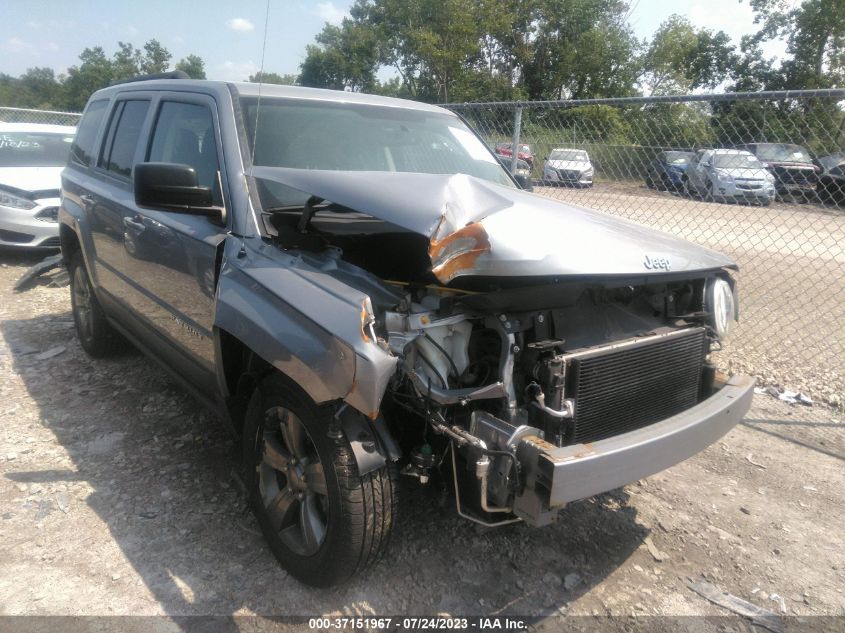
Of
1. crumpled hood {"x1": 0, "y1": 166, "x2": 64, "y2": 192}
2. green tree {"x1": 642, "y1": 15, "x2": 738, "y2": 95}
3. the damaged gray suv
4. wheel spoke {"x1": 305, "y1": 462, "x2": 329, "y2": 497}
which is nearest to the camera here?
the damaged gray suv

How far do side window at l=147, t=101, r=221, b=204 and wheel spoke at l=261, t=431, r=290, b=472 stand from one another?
111 cm

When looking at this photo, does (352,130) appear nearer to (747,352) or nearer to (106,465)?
(106,465)

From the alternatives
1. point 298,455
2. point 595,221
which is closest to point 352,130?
point 595,221

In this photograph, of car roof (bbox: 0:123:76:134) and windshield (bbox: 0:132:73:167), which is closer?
windshield (bbox: 0:132:73:167)

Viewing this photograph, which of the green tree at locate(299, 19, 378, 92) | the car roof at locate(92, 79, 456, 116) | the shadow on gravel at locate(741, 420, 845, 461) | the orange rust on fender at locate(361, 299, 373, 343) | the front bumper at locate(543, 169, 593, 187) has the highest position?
the green tree at locate(299, 19, 378, 92)

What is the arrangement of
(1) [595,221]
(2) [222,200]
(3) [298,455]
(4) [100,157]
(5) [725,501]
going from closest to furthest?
(3) [298,455], (1) [595,221], (2) [222,200], (5) [725,501], (4) [100,157]

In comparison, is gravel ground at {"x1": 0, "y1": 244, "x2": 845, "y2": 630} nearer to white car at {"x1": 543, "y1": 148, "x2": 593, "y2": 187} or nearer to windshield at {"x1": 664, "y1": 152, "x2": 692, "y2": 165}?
windshield at {"x1": 664, "y1": 152, "x2": 692, "y2": 165}

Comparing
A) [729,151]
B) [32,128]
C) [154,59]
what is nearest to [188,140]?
[729,151]

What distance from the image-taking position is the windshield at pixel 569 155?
19.4 ft

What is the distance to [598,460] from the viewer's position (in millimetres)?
2014

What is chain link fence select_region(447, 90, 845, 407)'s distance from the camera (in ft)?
15.6

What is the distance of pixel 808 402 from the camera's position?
447 cm

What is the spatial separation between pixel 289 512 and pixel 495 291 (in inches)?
49.9

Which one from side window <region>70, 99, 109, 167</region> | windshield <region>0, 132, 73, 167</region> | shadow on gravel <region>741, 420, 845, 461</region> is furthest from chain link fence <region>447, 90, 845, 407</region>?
windshield <region>0, 132, 73, 167</region>
